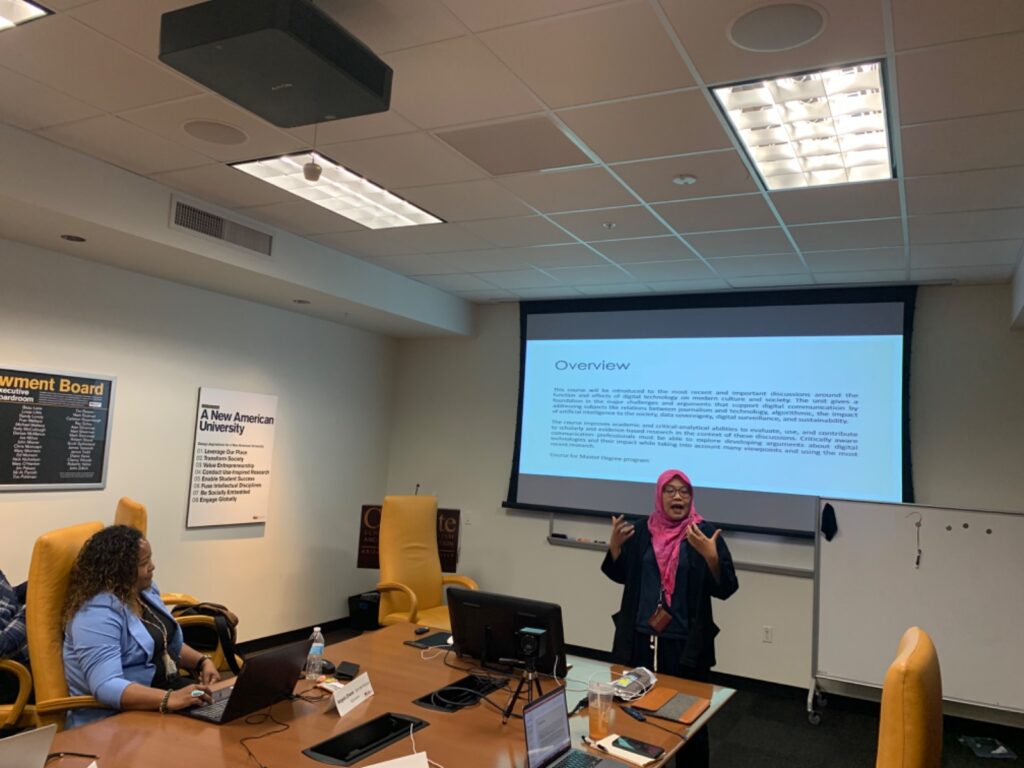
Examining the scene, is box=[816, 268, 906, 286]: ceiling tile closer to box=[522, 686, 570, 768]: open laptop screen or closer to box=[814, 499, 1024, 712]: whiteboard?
box=[814, 499, 1024, 712]: whiteboard

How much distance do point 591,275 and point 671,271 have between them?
575 millimetres

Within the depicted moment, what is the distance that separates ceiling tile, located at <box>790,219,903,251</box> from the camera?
3.77 meters

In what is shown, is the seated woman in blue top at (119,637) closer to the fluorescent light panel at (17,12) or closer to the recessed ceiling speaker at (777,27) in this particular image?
the fluorescent light panel at (17,12)

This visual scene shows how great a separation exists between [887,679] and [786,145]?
237cm

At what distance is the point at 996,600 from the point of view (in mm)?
4184

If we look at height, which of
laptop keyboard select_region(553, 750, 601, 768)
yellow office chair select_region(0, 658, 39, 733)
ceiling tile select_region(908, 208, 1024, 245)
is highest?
ceiling tile select_region(908, 208, 1024, 245)

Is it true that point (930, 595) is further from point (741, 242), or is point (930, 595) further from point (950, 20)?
point (950, 20)

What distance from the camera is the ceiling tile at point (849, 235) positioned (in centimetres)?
377

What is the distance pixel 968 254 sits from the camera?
13.5 feet

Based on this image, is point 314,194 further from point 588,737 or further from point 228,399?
point 588,737

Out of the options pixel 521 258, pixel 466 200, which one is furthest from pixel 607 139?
pixel 521 258

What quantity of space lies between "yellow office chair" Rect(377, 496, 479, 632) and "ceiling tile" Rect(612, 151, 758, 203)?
2823mm

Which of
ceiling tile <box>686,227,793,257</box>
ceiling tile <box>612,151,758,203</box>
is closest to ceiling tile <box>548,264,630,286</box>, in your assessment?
ceiling tile <box>686,227,793,257</box>

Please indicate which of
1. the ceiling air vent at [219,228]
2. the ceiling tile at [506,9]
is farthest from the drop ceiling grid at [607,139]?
the ceiling air vent at [219,228]
